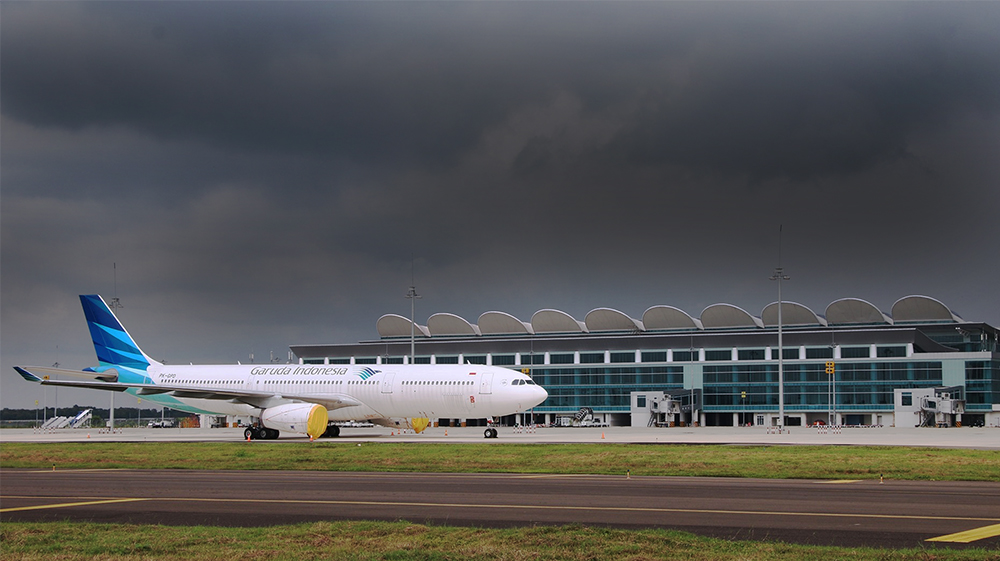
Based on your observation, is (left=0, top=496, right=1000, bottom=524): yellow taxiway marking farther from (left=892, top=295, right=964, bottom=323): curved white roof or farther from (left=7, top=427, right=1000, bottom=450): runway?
(left=892, top=295, right=964, bottom=323): curved white roof

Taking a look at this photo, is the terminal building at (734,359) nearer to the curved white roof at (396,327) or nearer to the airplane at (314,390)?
the curved white roof at (396,327)

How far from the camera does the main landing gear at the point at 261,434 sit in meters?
52.7

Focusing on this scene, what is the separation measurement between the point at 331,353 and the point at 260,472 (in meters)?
103

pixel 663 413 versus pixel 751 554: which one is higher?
pixel 751 554

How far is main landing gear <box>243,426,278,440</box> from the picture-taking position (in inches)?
2076

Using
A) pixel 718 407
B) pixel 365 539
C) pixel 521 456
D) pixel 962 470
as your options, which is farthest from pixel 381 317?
pixel 365 539

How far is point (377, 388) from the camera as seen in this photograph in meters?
53.0

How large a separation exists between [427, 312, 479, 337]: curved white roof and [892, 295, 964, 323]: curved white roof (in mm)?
58335

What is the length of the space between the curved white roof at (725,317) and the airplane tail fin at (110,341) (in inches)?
3225

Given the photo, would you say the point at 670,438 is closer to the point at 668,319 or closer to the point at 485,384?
the point at 485,384

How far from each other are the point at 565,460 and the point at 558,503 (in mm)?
13097

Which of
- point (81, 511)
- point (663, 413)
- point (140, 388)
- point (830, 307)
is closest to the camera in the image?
point (81, 511)

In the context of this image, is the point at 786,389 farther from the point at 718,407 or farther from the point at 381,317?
the point at 381,317

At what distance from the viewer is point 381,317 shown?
137m
